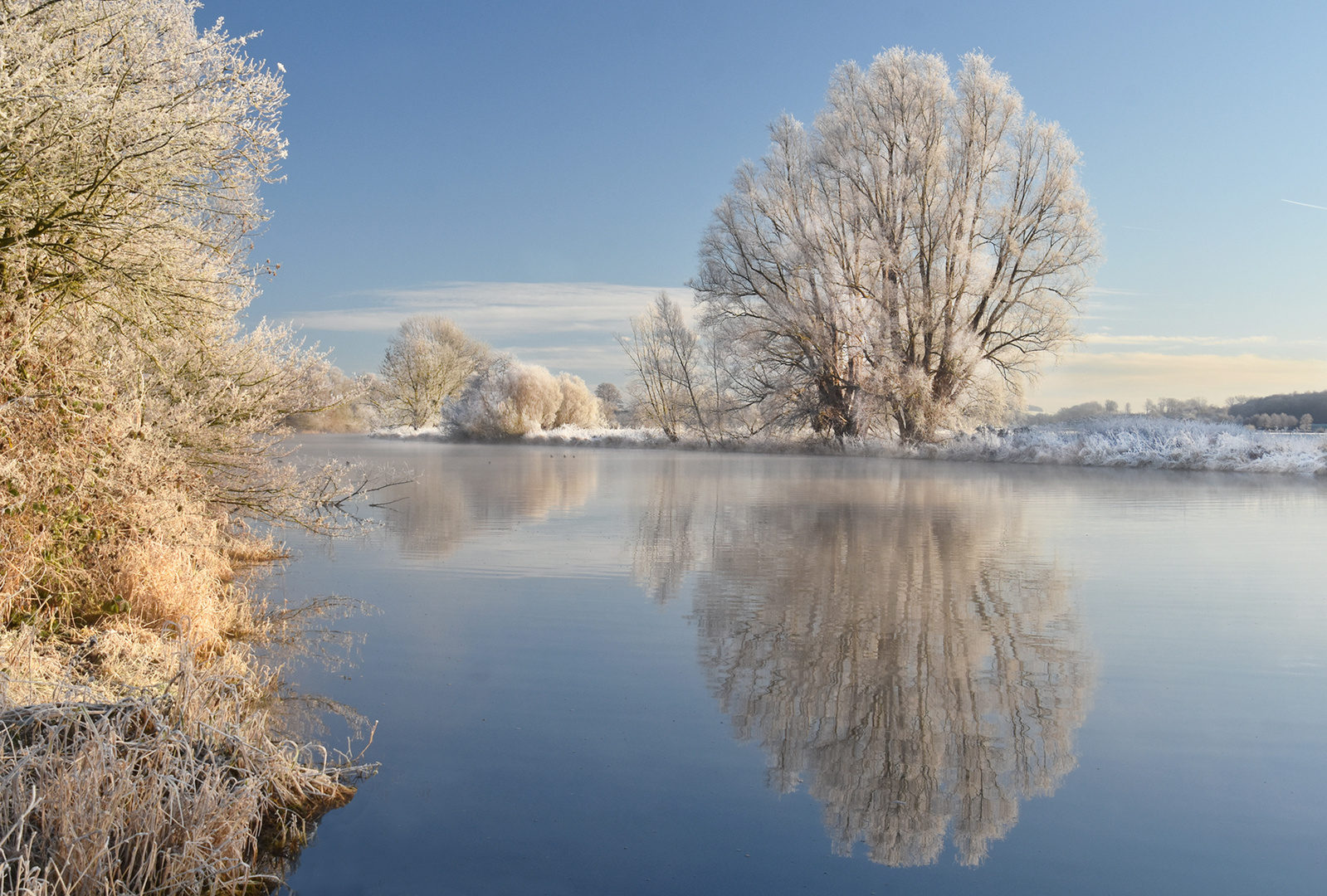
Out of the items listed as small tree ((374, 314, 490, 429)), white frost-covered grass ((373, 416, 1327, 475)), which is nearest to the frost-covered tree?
white frost-covered grass ((373, 416, 1327, 475))

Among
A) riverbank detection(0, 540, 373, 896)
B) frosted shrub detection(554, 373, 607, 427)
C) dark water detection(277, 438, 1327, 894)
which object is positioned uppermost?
frosted shrub detection(554, 373, 607, 427)

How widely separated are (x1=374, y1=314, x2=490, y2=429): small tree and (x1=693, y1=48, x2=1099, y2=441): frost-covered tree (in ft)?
103

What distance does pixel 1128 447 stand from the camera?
21.2m

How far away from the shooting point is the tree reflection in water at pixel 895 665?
3012 millimetres

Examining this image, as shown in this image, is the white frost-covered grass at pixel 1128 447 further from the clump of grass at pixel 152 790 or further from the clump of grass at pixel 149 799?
the clump of grass at pixel 149 799

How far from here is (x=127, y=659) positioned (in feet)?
13.7

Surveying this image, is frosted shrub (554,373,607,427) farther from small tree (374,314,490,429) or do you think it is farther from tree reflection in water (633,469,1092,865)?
tree reflection in water (633,469,1092,865)

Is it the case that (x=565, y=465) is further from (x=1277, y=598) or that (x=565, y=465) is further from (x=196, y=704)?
(x=196, y=704)

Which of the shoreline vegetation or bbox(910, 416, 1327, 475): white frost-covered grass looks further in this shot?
bbox(910, 416, 1327, 475): white frost-covered grass

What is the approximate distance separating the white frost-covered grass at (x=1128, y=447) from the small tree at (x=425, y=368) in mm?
29196

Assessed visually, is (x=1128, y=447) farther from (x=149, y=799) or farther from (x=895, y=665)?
(x=149, y=799)

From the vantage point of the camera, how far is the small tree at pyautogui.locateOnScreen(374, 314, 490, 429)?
173 ft

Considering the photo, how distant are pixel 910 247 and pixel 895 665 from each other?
830 inches

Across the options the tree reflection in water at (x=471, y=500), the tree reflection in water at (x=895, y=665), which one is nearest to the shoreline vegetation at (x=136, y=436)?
the tree reflection in water at (x=895, y=665)
